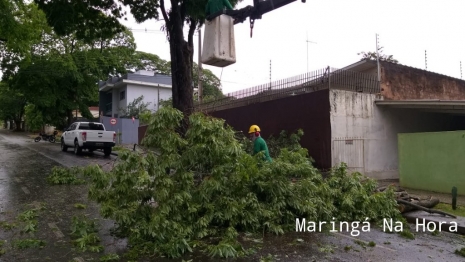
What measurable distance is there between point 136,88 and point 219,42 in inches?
1304

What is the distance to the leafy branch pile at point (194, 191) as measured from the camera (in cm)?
566

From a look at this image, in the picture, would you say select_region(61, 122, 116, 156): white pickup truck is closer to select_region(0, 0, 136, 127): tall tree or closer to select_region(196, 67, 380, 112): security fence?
select_region(196, 67, 380, 112): security fence

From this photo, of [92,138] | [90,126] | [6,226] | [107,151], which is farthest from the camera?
[90,126]

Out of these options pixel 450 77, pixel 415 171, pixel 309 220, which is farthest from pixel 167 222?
pixel 450 77

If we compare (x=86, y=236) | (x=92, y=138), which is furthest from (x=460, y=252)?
(x=92, y=138)

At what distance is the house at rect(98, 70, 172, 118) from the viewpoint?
36.9 m

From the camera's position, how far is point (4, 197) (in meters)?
9.18

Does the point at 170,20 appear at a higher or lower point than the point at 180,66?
higher

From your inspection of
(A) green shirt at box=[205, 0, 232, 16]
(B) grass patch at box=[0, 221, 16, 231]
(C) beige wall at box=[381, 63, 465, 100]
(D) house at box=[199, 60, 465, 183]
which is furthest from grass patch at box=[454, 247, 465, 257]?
(C) beige wall at box=[381, 63, 465, 100]

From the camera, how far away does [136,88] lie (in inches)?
1467

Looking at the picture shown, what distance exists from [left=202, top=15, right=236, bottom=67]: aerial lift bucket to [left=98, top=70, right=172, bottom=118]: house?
3047cm

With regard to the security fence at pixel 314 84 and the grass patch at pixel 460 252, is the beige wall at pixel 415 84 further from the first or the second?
the grass patch at pixel 460 252

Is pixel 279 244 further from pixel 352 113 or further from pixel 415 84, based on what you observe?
pixel 415 84

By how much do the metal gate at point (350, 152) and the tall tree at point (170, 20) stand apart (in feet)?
17.2
